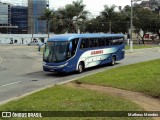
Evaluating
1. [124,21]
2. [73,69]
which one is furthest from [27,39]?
[73,69]

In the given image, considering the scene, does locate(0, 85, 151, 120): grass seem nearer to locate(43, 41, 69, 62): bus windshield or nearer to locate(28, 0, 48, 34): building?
locate(43, 41, 69, 62): bus windshield

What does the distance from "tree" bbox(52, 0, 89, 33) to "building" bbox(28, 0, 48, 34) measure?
8.36 meters

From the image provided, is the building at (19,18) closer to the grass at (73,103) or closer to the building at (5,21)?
the building at (5,21)

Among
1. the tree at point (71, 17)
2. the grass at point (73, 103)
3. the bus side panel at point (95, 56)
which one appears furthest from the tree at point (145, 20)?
the grass at point (73, 103)

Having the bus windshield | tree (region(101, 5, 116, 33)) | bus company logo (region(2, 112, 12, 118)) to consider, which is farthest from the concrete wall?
bus company logo (region(2, 112, 12, 118))

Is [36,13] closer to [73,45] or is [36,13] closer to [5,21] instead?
[5,21]

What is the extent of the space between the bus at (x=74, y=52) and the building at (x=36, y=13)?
200 ft

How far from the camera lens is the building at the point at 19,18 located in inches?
4513

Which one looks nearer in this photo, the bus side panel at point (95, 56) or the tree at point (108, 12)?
the bus side panel at point (95, 56)

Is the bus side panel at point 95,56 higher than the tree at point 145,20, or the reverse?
the tree at point 145,20

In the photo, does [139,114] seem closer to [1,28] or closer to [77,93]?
[77,93]

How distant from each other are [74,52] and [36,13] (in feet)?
266

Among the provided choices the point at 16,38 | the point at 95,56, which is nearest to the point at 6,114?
the point at 95,56

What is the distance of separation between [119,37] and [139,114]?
23.0m
